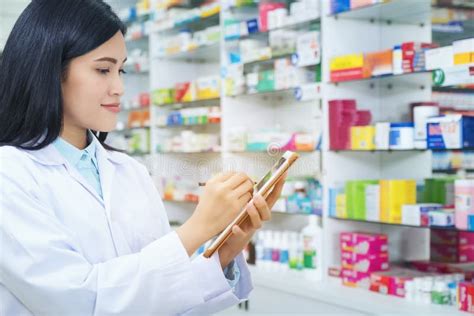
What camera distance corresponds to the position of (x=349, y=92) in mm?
3963

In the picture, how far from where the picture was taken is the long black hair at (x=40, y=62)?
1407 millimetres

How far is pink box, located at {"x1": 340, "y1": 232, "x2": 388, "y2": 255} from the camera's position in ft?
12.2

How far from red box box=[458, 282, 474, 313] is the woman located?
6.17ft

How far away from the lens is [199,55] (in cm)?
581

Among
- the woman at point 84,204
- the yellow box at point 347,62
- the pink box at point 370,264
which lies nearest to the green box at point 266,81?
the yellow box at point 347,62

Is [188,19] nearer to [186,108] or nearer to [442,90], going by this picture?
[186,108]

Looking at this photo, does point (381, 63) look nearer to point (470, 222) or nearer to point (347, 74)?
point (347, 74)

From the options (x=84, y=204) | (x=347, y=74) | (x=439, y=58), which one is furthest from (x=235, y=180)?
(x=347, y=74)

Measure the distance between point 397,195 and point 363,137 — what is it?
0.40m

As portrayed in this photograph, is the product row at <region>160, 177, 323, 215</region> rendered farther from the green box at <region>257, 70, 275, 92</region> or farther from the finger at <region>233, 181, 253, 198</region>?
the finger at <region>233, 181, 253, 198</region>

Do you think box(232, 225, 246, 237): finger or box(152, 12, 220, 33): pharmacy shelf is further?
box(152, 12, 220, 33): pharmacy shelf

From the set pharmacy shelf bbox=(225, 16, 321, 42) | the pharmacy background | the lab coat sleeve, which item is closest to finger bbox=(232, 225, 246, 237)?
the lab coat sleeve

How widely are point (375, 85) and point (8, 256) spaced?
3.07 meters

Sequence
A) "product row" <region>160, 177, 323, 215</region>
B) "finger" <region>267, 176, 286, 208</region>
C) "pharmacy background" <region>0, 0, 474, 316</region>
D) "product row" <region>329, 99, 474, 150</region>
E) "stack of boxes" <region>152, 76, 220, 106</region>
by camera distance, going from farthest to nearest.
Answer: "stack of boxes" <region>152, 76, 220, 106</region> → "product row" <region>160, 177, 323, 215</region> → "pharmacy background" <region>0, 0, 474, 316</region> → "product row" <region>329, 99, 474, 150</region> → "finger" <region>267, 176, 286, 208</region>
